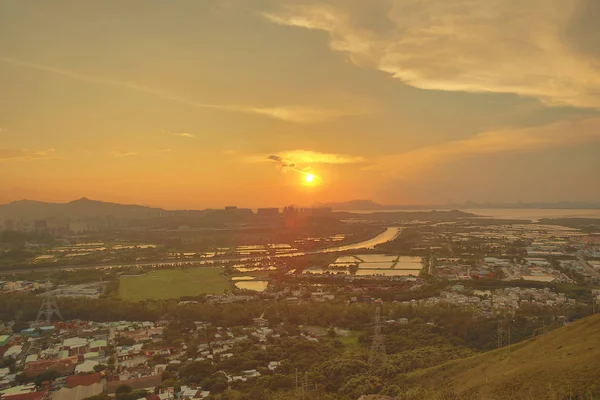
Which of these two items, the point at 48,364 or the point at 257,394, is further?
the point at 48,364

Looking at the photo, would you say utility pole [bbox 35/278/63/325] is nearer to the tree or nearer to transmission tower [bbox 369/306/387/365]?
the tree

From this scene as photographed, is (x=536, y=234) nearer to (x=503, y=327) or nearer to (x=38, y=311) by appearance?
(x=503, y=327)

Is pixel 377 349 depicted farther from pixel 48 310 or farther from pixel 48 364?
pixel 48 310

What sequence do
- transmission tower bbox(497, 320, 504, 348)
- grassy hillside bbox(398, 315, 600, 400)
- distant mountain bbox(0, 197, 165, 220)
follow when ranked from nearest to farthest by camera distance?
grassy hillside bbox(398, 315, 600, 400), transmission tower bbox(497, 320, 504, 348), distant mountain bbox(0, 197, 165, 220)

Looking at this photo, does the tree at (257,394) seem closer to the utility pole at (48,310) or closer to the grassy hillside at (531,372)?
the grassy hillside at (531,372)

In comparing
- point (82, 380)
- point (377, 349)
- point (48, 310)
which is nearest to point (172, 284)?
point (48, 310)

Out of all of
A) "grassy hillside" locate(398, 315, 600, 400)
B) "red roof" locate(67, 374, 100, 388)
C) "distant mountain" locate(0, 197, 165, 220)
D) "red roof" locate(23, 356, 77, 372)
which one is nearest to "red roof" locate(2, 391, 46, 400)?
"red roof" locate(67, 374, 100, 388)

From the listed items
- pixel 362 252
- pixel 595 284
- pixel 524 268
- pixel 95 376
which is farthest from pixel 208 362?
pixel 362 252
